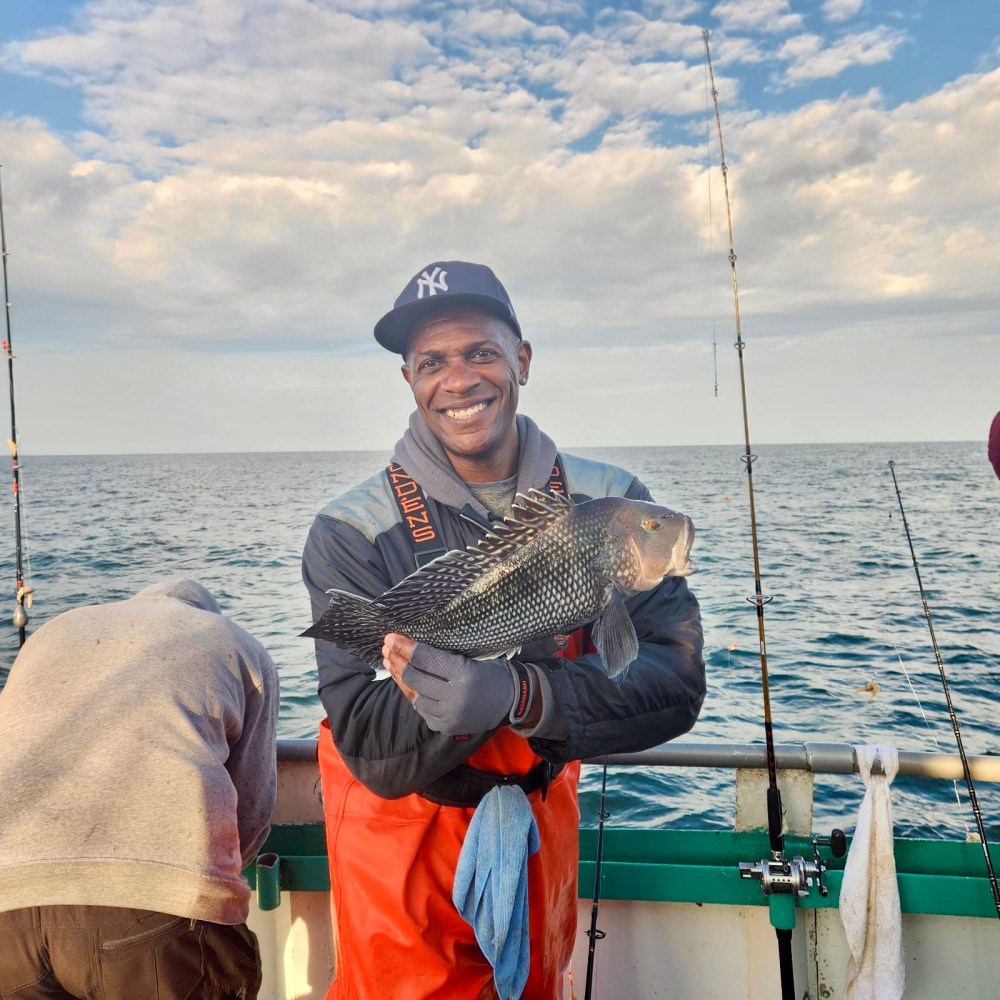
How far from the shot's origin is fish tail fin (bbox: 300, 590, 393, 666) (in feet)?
8.26

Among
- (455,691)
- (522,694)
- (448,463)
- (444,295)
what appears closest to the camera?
(455,691)

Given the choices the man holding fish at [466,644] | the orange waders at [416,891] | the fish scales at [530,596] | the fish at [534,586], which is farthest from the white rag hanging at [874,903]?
the fish scales at [530,596]

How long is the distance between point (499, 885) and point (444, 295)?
209 centimetres

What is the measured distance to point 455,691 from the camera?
2.39 m

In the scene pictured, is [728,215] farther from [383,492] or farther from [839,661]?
[839,661]

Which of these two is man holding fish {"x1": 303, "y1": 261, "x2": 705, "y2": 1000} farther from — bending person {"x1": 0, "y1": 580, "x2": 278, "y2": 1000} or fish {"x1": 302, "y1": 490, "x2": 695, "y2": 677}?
bending person {"x1": 0, "y1": 580, "x2": 278, "y2": 1000}

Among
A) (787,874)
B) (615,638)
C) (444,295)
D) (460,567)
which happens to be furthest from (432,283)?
(787,874)

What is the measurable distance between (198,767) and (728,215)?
465cm

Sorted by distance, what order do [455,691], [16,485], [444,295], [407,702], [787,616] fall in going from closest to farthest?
[455,691] < [407,702] < [444,295] < [16,485] < [787,616]

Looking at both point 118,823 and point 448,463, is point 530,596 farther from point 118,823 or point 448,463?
point 118,823

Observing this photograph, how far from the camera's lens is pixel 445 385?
308 centimetres

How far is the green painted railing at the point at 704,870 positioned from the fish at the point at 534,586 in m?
1.84

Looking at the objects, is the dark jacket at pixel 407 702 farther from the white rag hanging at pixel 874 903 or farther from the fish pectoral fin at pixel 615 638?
the white rag hanging at pixel 874 903

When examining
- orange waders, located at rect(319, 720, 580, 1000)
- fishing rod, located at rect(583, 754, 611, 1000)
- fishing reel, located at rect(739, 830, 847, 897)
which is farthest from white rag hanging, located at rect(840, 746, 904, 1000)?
orange waders, located at rect(319, 720, 580, 1000)
